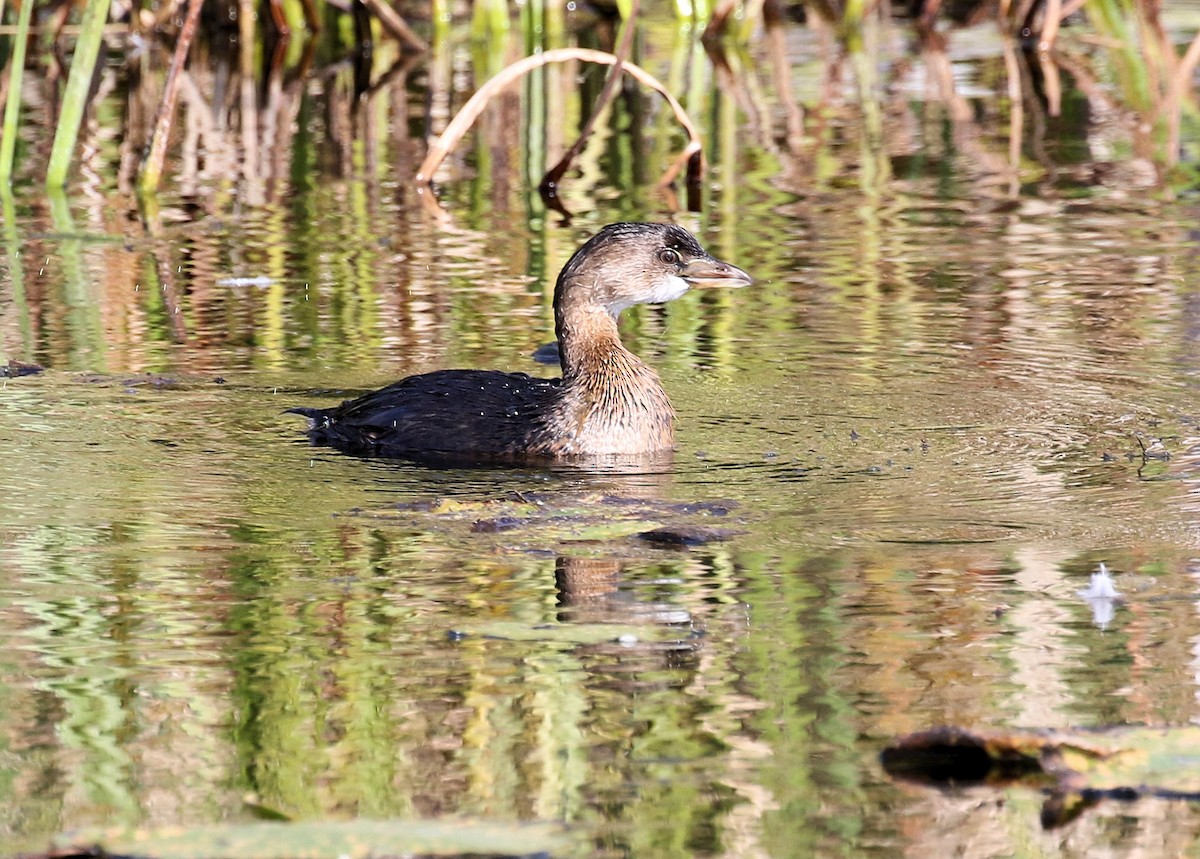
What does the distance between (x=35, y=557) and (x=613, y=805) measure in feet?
8.22

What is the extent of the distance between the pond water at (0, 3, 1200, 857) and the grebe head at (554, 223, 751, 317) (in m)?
0.42

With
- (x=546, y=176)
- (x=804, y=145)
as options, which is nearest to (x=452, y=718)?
(x=546, y=176)

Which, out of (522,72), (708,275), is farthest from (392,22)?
(708,275)

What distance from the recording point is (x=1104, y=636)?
507cm

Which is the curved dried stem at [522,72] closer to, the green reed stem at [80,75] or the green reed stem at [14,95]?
the green reed stem at [80,75]

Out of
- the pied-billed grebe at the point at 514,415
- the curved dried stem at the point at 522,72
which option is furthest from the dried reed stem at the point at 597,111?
the pied-billed grebe at the point at 514,415

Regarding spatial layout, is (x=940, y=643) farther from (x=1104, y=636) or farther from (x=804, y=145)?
(x=804, y=145)

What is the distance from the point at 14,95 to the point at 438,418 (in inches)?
182

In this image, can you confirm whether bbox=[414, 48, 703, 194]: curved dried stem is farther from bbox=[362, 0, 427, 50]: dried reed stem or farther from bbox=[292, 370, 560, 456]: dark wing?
bbox=[362, 0, 427, 50]: dried reed stem

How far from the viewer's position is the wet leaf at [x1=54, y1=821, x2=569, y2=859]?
12.4ft

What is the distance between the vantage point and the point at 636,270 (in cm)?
831

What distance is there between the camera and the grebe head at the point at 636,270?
827 cm

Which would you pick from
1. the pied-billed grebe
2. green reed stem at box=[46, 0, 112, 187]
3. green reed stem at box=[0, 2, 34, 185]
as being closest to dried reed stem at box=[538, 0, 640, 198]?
green reed stem at box=[46, 0, 112, 187]

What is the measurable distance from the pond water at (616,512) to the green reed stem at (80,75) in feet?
1.45
